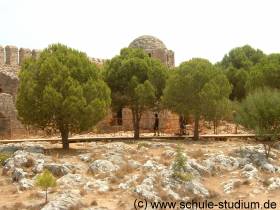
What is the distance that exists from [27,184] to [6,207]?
7.67 feet

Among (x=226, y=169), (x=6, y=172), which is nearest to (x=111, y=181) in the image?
(x=6, y=172)

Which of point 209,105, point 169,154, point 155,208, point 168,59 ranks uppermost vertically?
point 168,59

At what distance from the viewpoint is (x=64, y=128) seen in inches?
942

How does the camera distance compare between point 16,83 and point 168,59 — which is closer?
point 16,83

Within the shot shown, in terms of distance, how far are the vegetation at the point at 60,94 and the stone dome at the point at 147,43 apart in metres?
19.5

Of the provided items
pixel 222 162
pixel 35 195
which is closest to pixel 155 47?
pixel 222 162

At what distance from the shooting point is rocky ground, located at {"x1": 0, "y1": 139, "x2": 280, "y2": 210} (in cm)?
1777

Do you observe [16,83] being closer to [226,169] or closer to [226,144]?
[226,144]

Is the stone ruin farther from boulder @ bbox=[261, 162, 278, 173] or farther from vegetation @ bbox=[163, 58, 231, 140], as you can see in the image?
boulder @ bbox=[261, 162, 278, 173]

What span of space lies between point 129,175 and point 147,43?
961 inches

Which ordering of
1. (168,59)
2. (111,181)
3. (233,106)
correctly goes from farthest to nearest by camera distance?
1. (168,59)
2. (233,106)
3. (111,181)

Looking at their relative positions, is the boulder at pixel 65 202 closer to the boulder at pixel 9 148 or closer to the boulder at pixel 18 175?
the boulder at pixel 18 175

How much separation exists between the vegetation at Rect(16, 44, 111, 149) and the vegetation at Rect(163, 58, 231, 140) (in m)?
6.17

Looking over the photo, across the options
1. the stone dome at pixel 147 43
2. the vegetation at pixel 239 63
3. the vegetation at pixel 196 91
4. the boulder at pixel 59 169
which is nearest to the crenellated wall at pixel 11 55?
the vegetation at pixel 196 91
